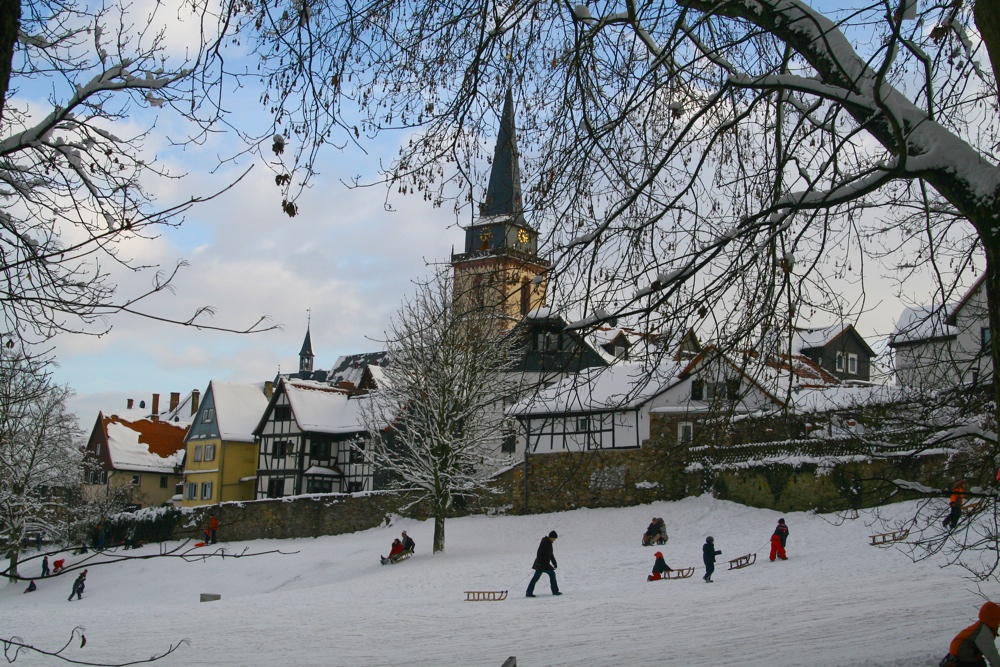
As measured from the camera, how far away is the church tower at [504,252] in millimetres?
6906

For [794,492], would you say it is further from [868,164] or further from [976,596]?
[868,164]

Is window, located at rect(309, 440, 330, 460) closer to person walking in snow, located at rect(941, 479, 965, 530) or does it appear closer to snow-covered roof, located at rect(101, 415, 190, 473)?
snow-covered roof, located at rect(101, 415, 190, 473)

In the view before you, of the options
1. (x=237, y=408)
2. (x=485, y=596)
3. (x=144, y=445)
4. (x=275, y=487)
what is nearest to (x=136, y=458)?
(x=144, y=445)

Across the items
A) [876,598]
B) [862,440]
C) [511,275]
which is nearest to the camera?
[511,275]

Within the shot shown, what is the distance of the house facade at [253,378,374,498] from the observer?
45781 millimetres

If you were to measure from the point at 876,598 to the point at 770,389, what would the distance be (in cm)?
823

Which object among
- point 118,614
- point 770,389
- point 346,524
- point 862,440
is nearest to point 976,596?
point 862,440

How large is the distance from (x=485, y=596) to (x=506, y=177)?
12828mm

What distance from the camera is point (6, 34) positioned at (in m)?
4.34

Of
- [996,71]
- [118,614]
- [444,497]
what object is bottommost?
[118,614]

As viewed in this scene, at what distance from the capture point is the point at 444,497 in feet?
95.9

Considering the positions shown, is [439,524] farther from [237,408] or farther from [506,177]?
[237,408]

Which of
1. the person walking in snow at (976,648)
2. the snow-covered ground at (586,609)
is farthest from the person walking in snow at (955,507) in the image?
the snow-covered ground at (586,609)

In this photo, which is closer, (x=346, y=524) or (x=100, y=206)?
(x=100, y=206)
